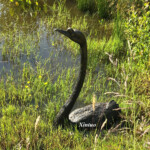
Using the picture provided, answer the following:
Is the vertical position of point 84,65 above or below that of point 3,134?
above

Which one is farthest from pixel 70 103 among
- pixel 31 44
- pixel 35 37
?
pixel 35 37

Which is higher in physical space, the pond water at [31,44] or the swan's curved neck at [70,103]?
the pond water at [31,44]

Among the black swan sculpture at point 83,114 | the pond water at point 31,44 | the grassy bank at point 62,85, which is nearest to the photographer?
the grassy bank at point 62,85

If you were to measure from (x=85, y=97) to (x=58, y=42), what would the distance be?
194 centimetres

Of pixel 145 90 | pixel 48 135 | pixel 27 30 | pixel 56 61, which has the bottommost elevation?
pixel 48 135

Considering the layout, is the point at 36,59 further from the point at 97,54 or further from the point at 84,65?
the point at 84,65

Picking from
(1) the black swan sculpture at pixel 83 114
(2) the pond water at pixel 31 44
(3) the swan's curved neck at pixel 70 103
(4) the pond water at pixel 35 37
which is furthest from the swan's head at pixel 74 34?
(4) the pond water at pixel 35 37

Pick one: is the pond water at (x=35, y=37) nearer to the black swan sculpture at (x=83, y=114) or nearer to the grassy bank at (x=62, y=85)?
the grassy bank at (x=62, y=85)

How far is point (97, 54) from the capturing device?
16.3 feet

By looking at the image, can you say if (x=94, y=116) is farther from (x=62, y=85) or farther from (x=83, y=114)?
(x=62, y=85)

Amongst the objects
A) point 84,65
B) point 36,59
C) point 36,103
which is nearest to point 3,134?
point 36,103

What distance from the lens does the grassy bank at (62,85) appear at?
2.86m

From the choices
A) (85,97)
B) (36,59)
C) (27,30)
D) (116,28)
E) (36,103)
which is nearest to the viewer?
(36,103)

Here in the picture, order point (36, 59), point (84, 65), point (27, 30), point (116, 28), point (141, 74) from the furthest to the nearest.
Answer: point (27, 30) → point (116, 28) → point (36, 59) → point (141, 74) → point (84, 65)
